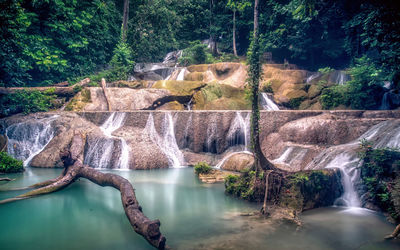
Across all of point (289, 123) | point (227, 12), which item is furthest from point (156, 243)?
point (227, 12)

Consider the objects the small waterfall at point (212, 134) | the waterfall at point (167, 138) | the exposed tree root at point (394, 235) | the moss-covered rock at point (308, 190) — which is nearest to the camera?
the exposed tree root at point (394, 235)

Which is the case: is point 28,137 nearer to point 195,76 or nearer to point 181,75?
point 195,76

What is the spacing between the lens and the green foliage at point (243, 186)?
6414 millimetres

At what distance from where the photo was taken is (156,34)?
83.4 feet

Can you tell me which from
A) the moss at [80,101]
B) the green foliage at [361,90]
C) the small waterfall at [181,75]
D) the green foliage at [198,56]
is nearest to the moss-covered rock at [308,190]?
the green foliage at [361,90]

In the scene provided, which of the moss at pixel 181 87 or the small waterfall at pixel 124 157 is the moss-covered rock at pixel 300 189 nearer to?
the small waterfall at pixel 124 157

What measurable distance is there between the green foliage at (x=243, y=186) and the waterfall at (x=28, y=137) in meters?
9.25

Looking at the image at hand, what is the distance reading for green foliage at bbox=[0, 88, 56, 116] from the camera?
13.0 meters

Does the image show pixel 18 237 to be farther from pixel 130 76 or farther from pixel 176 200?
pixel 130 76

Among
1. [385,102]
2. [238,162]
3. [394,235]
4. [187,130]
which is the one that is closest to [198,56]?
[187,130]

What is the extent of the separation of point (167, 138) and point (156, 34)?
16.6m

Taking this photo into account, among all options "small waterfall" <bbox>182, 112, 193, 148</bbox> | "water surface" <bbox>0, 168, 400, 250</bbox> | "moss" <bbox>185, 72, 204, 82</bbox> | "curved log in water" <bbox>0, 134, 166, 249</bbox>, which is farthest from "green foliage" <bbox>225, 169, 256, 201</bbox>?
"moss" <bbox>185, 72, 204, 82</bbox>

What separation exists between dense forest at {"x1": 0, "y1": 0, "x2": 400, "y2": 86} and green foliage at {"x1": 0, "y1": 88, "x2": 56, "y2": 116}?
0.79m

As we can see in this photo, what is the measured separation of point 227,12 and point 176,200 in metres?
27.6
